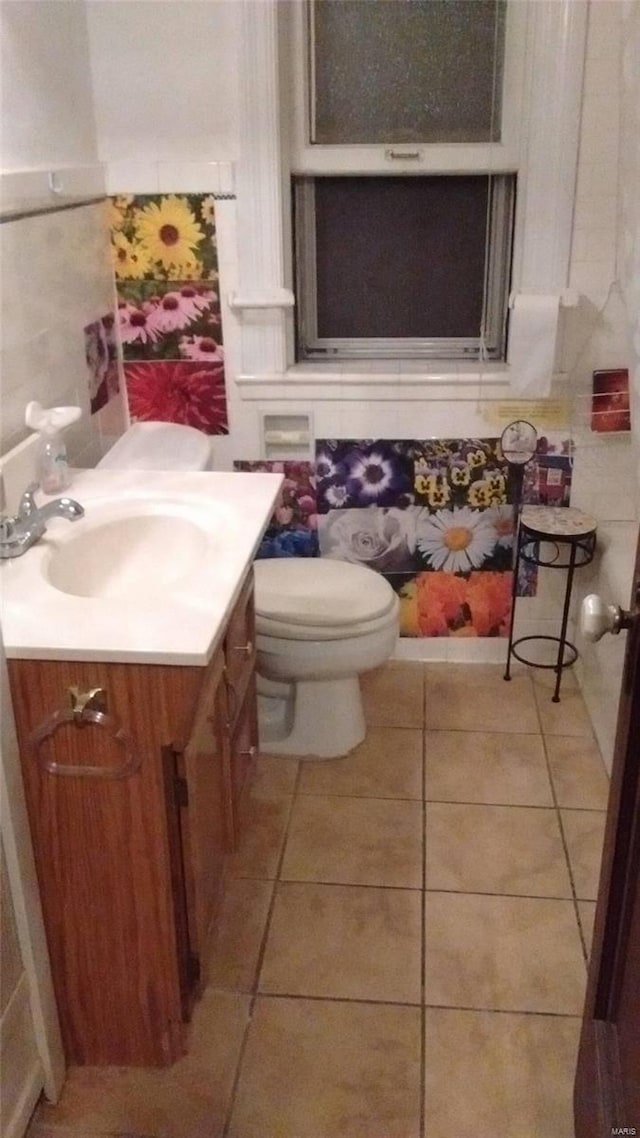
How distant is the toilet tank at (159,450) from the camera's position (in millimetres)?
2115

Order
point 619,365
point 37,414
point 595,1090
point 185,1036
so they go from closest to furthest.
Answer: point 595,1090
point 185,1036
point 37,414
point 619,365

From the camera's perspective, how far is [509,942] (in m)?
1.87

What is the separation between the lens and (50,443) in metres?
1.83

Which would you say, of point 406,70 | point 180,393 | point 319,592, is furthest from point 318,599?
point 406,70

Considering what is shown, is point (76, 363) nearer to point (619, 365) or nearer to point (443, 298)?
point (443, 298)

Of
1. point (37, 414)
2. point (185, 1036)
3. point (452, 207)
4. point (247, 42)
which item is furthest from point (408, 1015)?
Answer: point (247, 42)

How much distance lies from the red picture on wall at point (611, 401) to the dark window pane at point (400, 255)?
0.37 meters

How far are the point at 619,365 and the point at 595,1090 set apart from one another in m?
1.73

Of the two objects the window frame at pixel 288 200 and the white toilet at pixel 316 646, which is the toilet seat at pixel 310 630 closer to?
the white toilet at pixel 316 646

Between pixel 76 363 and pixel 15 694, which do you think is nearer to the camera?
pixel 15 694

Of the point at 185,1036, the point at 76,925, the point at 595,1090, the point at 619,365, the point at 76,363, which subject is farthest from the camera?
the point at 619,365

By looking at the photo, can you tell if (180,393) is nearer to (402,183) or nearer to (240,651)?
(402,183)

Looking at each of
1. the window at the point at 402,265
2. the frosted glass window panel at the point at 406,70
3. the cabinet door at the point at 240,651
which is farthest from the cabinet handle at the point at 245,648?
the frosted glass window panel at the point at 406,70

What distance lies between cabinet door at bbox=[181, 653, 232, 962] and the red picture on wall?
137 cm
